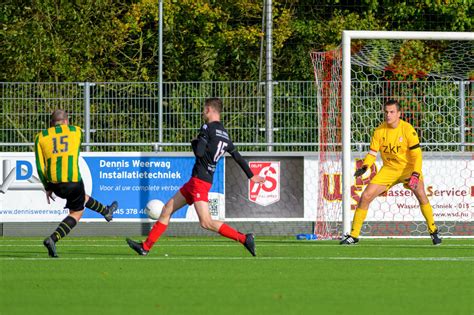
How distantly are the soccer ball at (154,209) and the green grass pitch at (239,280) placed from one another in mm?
2849

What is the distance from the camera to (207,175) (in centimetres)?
1265

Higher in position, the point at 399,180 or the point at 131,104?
the point at 131,104

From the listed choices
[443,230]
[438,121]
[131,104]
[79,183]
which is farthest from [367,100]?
[79,183]

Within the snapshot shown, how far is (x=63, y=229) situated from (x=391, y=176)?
4.70 metres

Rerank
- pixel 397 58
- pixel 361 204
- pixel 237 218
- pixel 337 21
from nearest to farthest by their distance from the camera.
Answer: pixel 361 204, pixel 237 218, pixel 397 58, pixel 337 21

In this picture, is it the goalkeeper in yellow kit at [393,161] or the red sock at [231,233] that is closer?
the red sock at [231,233]

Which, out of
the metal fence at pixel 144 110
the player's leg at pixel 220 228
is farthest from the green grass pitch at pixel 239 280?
the metal fence at pixel 144 110

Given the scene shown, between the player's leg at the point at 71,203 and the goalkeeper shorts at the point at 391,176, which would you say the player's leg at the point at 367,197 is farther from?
the player's leg at the point at 71,203

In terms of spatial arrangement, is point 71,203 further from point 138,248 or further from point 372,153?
point 372,153

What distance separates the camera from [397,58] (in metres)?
23.8

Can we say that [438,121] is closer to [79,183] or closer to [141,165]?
[141,165]

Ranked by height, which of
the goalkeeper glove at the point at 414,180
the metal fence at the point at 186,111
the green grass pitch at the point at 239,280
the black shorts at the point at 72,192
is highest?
the metal fence at the point at 186,111

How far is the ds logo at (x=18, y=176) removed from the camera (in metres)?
18.2

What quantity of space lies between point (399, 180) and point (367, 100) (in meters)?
4.04
